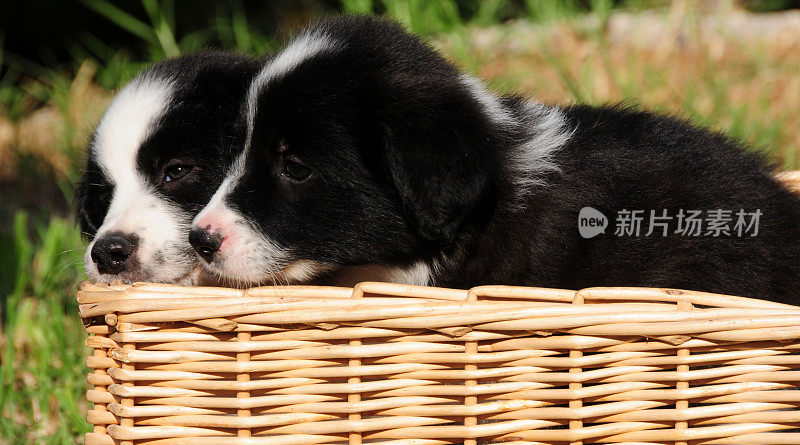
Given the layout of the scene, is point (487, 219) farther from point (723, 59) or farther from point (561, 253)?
point (723, 59)

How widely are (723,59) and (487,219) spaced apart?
3.70 m

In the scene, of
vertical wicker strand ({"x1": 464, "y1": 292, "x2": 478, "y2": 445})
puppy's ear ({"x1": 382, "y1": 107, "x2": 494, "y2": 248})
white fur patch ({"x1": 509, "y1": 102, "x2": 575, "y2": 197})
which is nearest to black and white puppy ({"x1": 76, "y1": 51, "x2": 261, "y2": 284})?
puppy's ear ({"x1": 382, "y1": 107, "x2": 494, "y2": 248})

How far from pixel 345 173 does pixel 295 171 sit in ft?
0.45

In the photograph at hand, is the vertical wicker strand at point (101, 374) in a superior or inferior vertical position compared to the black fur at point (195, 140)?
inferior

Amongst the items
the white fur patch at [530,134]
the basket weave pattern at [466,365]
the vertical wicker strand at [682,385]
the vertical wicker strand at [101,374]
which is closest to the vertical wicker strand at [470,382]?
the basket weave pattern at [466,365]

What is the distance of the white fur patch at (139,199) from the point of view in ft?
8.16

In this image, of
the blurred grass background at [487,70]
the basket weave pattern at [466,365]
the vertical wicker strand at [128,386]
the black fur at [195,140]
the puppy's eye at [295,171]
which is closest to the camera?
the basket weave pattern at [466,365]

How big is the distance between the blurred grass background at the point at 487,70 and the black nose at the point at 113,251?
1.29m

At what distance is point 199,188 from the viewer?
8.68ft

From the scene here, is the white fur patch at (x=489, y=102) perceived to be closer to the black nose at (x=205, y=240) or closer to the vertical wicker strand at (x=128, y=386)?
the black nose at (x=205, y=240)

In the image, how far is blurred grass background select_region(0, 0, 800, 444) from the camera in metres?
4.26

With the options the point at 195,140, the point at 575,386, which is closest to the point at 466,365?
the point at 575,386

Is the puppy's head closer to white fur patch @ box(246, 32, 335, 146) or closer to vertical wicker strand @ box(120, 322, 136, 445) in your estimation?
white fur patch @ box(246, 32, 335, 146)

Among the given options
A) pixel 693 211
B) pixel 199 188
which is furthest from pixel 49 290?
pixel 693 211
